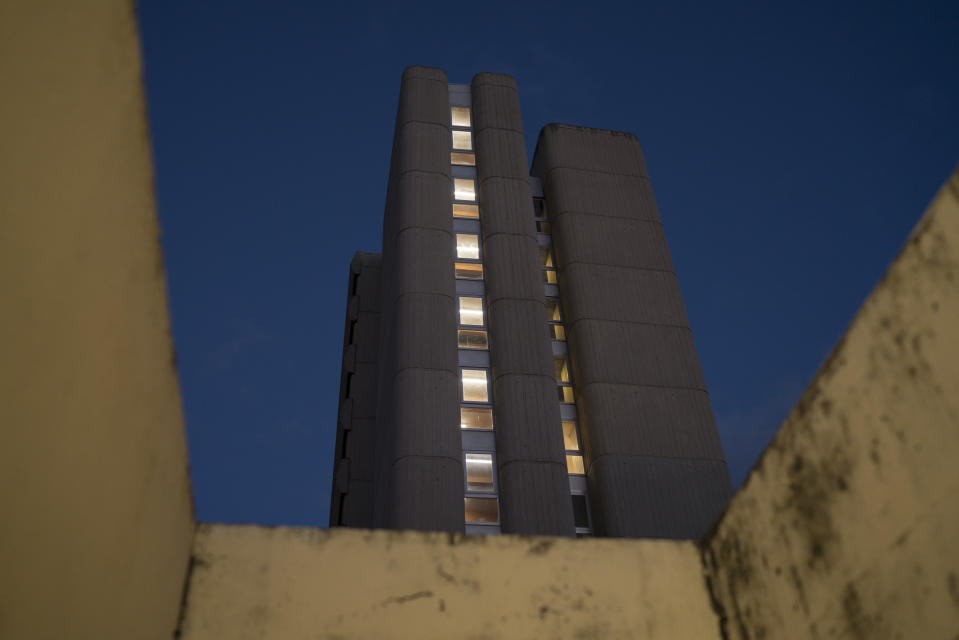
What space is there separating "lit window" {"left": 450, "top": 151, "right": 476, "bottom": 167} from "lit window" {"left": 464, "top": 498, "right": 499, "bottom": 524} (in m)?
15.8

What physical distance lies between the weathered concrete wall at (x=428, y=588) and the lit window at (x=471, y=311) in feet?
77.8

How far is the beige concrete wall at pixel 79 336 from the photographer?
89.2 inches

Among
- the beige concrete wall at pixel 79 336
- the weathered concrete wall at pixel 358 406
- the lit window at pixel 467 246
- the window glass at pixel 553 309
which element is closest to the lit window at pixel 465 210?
the lit window at pixel 467 246

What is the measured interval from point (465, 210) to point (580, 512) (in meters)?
13.6

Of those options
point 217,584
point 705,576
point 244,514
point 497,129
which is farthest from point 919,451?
point 244,514

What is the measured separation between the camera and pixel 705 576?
5.36 meters

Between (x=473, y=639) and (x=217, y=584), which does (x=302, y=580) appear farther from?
(x=473, y=639)

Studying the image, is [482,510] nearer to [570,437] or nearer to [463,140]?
[570,437]

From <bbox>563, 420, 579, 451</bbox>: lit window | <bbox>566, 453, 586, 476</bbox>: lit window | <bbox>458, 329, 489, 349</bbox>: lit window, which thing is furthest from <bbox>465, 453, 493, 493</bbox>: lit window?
<bbox>458, 329, 489, 349</bbox>: lit window

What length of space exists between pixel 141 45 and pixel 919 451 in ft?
13.8

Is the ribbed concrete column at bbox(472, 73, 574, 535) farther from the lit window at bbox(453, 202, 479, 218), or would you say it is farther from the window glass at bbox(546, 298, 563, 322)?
the window glass at bbox(546, 298, 563, 322)

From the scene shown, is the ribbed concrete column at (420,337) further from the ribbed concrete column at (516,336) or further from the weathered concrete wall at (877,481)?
the weathered concrete wall at (877,481)

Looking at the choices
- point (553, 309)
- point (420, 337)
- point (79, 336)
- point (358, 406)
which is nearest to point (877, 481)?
point (79, 336)

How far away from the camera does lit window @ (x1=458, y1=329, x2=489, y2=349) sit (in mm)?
28391
